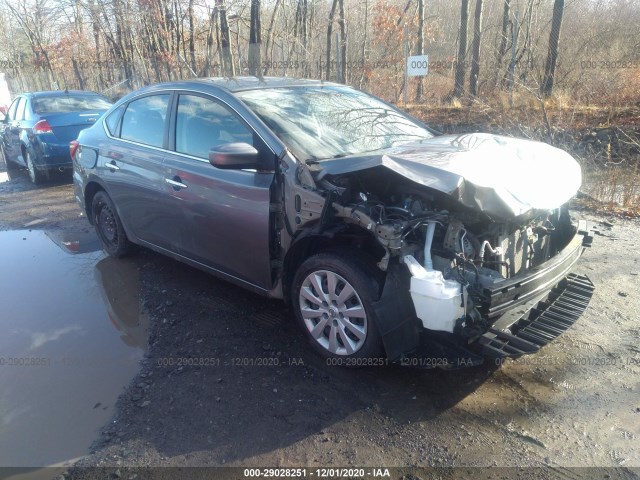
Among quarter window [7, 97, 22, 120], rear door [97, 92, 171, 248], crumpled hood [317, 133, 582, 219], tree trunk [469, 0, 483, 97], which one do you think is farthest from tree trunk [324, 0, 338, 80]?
crumpled hood [317, 133, 582, 219]

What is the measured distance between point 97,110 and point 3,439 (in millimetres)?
8535

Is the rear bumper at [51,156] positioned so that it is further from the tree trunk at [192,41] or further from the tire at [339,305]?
the tree trunk at [192,41]

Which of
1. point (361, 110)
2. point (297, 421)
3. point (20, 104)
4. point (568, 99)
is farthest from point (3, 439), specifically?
point (568, 99)

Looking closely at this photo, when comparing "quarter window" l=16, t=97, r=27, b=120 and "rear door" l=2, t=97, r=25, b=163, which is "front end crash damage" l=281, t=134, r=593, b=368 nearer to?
"quarter window" l=16, t=97, r=27, b=120

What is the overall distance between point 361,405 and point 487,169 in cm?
165

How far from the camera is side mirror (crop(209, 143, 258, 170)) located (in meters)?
3.54

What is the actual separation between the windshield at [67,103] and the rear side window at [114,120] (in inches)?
214

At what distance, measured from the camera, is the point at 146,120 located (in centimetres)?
489

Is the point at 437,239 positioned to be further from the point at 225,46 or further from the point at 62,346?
the point at 225,46

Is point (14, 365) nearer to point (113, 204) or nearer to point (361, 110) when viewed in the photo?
point (113, 204)

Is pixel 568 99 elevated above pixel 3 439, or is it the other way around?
pixel 568 99

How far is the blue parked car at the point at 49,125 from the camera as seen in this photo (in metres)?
9.55

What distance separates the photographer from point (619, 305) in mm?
4215

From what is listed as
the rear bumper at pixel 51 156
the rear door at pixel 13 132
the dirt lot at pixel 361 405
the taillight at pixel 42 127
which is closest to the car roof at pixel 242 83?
the dirt lot at pixel 361 405
